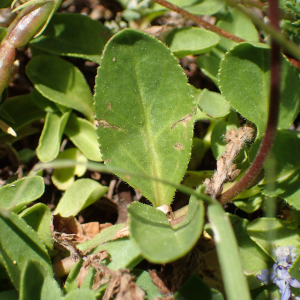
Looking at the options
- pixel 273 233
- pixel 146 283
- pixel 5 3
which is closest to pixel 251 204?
pixel 273 233

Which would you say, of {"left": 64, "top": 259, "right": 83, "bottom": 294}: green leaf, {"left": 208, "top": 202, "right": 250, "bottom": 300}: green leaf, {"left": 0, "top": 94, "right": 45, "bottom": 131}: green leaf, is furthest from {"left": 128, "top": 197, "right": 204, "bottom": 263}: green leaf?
{"left": 0, "top": 94, "right": 45, "bottom": 131}: green leaf

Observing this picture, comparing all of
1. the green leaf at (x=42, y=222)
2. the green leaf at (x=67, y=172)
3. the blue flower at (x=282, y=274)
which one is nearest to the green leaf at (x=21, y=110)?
the green leaf at (x=67, y=172)

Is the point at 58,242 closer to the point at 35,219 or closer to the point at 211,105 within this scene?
the point at 35,219

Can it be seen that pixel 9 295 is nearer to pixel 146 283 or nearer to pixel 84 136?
pixel 146 283

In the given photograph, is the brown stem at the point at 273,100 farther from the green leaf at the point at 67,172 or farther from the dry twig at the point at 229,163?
the green leaf at the point at 67,172

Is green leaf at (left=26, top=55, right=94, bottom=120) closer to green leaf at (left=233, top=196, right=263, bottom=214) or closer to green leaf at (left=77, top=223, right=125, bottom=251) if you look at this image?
green leaf at (left=77, top=223, right=125, bottom=251)
